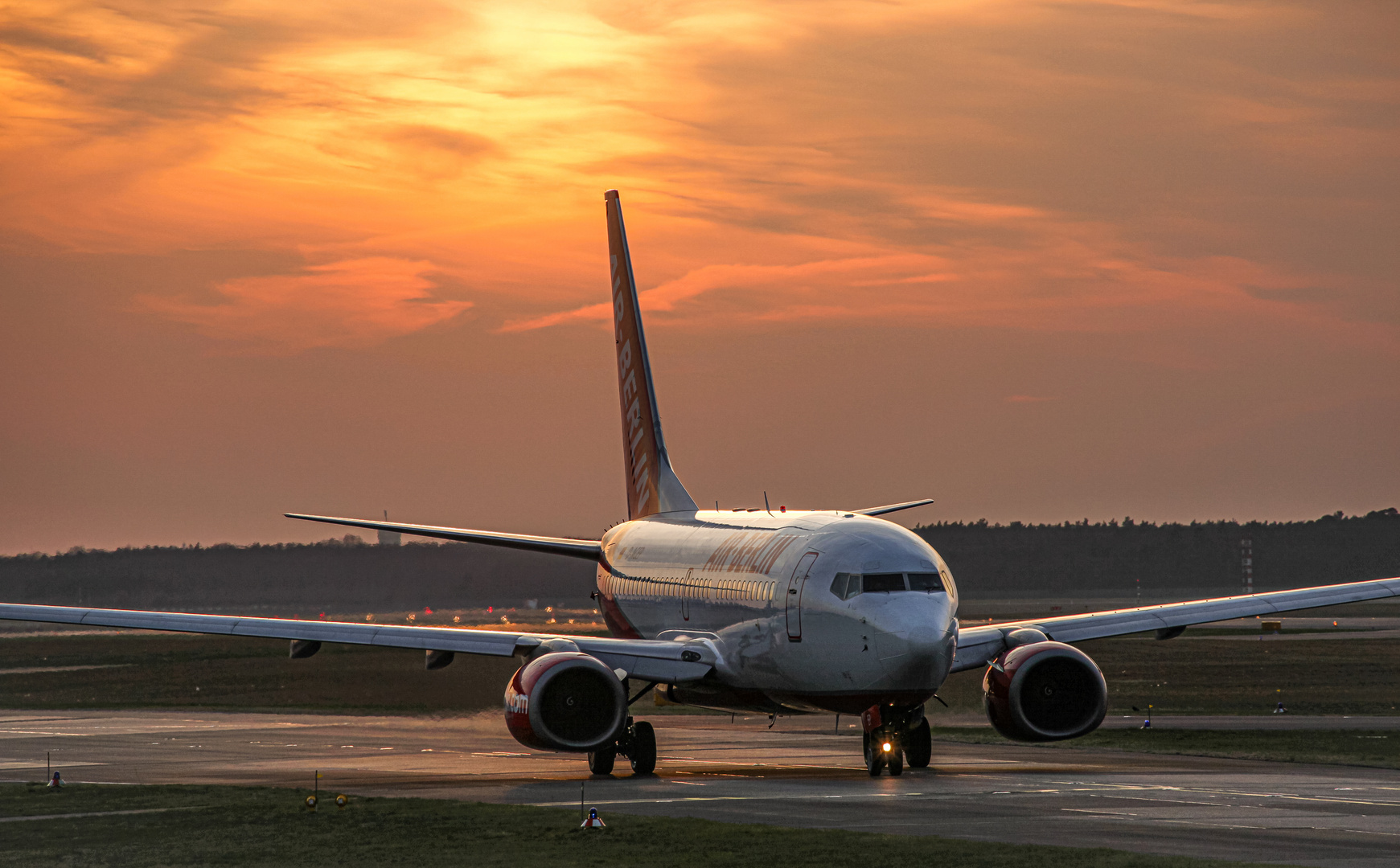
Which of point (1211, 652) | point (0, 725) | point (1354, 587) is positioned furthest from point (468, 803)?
point (1211, 652)

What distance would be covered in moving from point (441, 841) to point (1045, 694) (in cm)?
1326

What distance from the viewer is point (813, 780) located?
1203 inches

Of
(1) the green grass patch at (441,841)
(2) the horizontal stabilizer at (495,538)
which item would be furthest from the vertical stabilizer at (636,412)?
(1) the green grass patch at (441,841)

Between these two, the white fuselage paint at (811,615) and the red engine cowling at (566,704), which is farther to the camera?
the red engine cowling at (566,704)

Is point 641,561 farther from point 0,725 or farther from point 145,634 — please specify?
A: point 145,634

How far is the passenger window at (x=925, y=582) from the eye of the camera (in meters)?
29.2

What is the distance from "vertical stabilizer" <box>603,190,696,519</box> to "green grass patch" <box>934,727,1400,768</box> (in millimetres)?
9486

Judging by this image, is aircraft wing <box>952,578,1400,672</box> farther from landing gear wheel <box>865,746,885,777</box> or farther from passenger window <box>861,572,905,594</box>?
passenger window <box>861,572,905,594</box>

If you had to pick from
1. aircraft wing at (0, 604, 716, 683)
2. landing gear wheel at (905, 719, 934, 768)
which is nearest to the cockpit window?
landing gear wheel at (905, 719, 934, 768)

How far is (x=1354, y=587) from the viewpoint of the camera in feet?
116

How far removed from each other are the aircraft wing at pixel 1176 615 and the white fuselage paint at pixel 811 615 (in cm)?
410

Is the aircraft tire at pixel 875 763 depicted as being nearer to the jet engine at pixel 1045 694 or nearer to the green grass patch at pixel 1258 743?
the jet engine at pixel 1045 694

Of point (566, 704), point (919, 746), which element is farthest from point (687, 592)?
point (919, 746)

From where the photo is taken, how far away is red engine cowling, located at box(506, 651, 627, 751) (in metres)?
30.6
